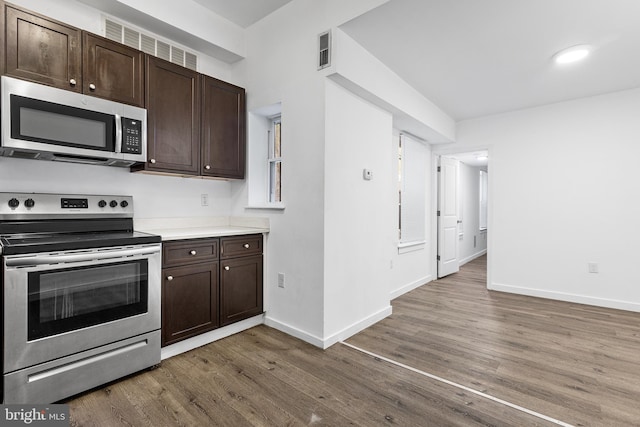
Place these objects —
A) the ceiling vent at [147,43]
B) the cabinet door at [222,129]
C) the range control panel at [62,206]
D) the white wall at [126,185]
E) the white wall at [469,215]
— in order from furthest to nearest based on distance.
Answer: the white wall at [469,215]
the cabinet door at [222,129]
the ceiling vent at [147,43]
the white wall at [126,185]
the range control panel at [62,206]

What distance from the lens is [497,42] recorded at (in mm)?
2625

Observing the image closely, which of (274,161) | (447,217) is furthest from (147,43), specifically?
(447,217)

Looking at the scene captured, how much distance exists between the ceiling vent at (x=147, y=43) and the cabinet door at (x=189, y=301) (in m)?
1.93

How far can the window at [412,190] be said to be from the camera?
14.2ft

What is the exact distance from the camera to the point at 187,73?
267cm

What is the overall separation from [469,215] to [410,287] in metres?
3.79

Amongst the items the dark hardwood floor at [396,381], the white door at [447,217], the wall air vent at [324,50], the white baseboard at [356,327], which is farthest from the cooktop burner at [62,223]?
the white door at [447,217]

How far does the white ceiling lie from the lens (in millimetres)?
2199

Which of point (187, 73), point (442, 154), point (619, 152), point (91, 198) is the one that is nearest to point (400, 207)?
point (442, 154)

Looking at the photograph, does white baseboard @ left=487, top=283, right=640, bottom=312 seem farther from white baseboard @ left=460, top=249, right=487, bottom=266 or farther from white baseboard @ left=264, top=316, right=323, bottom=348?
white baseboard @ left=264, top=316, right=323, bottom=348

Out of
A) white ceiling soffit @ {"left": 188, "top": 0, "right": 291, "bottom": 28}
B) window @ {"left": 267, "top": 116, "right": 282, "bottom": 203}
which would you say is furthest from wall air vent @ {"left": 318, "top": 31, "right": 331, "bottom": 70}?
window @ {"left": 267, "top": 116, "right": 282, "bottom": 203}

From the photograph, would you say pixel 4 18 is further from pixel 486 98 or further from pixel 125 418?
pixel 486 98

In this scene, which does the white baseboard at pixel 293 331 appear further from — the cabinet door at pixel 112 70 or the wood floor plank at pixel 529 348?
the cabinet door at pixel 112 70

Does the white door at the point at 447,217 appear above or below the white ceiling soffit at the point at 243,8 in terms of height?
below
